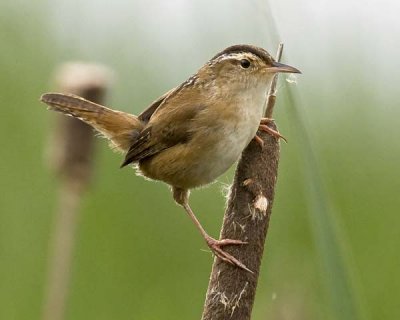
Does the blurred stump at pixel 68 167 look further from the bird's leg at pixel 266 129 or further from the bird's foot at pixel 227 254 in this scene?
the bird's leg at pixel 266 129

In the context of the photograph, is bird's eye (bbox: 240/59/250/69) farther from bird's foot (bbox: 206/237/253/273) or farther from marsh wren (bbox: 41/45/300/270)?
bird's foot (bbox: 206/237/253/273)

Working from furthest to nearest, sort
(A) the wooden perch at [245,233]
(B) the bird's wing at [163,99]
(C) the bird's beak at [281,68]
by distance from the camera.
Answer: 1. (B) the bird's wing at [163,99]
2. (C) the bird's beak at [281,68]
3. (A) the wooden perch at [245,233]

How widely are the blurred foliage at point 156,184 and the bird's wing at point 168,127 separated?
229mm

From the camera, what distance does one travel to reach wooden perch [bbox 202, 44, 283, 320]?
2320mm

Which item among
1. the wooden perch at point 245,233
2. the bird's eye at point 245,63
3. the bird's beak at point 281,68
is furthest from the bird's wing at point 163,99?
the wooden perch at point 245,233

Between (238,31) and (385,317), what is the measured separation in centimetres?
205

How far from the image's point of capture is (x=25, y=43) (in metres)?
6.11

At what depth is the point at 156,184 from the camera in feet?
17.6

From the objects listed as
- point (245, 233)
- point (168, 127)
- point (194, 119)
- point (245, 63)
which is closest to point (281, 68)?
point (245, 63)

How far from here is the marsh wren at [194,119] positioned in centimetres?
351

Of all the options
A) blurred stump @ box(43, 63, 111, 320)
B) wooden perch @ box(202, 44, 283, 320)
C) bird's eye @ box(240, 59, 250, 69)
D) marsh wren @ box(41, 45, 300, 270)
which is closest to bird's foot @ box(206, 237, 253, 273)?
wooden perch @ box(202, 44, 283, 320)

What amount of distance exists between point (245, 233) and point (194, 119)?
1199 millimetres

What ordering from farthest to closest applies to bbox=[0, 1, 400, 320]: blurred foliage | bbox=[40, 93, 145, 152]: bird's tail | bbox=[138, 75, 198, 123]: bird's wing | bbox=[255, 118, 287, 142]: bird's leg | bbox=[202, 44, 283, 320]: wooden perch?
1. bbox=[0, 1, 400, 320]: blurred foliage
2. bbox=[138, 75, 198, 123]: bird's wing
3. bbox=[40, 93, 145, 152]: bird's tail
4. bbox=[255, 118, 287, 142]: bird's leg
5. bbox=[202, 44, 283, 320]: wooden perch

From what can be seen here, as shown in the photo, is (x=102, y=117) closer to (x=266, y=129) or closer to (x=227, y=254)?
(x=266, y=129)
